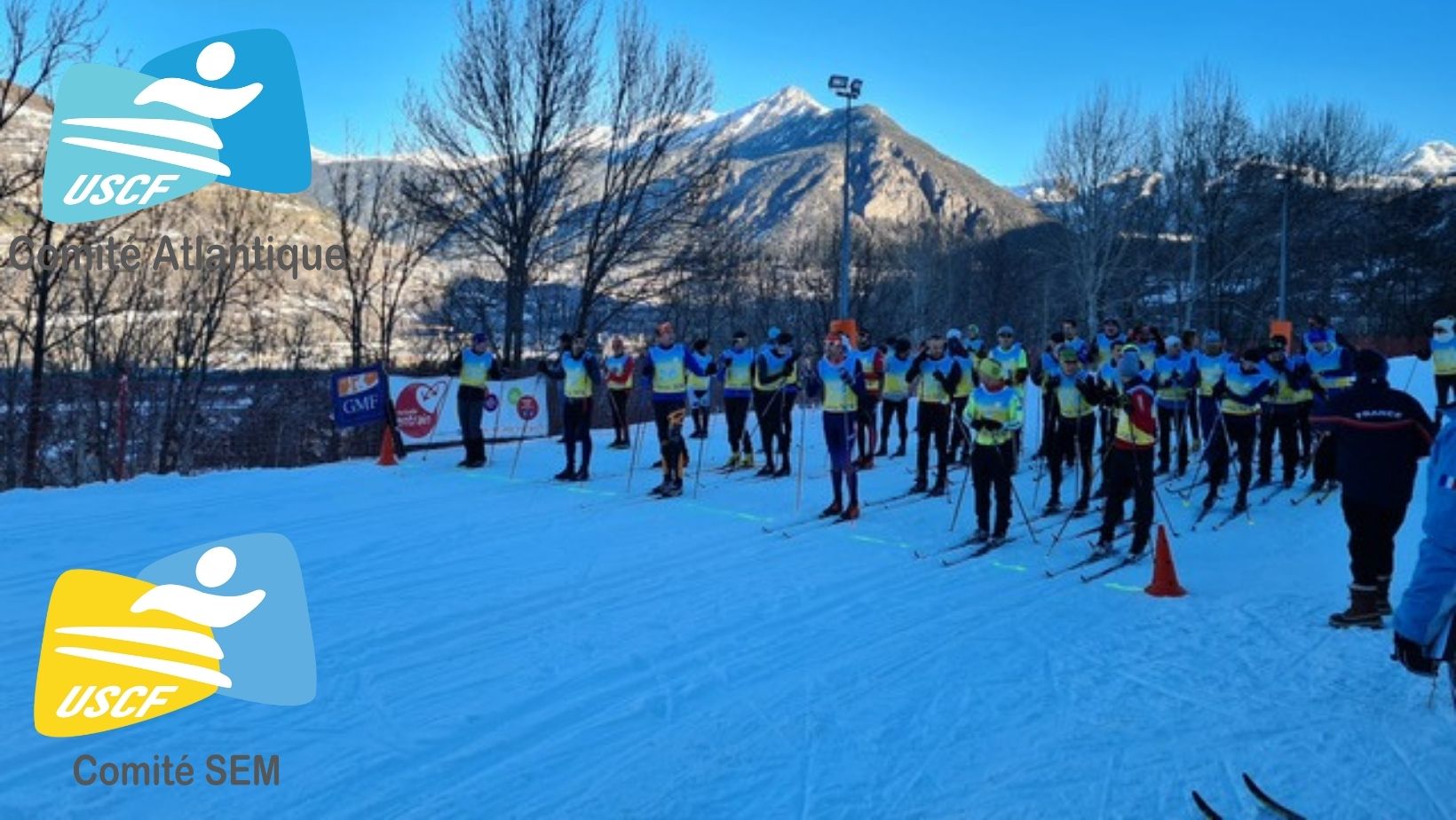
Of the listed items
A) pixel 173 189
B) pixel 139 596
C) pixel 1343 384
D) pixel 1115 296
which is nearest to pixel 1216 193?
pixel 1115 296

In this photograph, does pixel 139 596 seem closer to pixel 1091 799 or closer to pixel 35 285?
pixel 1091 799

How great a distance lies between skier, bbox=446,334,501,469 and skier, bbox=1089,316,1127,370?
927 cm

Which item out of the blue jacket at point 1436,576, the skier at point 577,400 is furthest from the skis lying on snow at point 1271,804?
the skier at point 577,400

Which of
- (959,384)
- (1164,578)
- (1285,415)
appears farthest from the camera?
(1285,415)

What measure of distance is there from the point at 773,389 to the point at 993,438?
A: 4610 mm

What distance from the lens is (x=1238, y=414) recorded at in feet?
37.9

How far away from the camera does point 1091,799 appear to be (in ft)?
13.1

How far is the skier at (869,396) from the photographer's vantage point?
45.1 feet

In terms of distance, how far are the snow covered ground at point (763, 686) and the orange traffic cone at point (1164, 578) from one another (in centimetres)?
17

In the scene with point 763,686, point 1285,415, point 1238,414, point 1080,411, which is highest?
point 1080,411

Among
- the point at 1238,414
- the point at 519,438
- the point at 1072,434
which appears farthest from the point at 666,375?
the point at 1238,414

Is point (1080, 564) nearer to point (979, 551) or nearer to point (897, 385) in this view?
point (979, 551)

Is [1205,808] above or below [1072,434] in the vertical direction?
below

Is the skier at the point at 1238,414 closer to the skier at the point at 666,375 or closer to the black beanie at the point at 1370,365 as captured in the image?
the black beanie at the point at 1370,365
